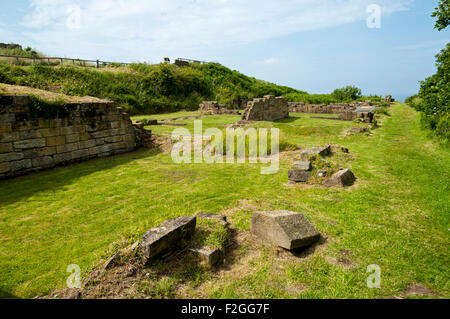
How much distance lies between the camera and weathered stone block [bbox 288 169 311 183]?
7.20m

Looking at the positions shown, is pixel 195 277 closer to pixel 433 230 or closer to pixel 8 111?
pixel 433 230

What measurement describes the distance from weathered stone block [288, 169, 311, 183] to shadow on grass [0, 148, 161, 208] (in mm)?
6014

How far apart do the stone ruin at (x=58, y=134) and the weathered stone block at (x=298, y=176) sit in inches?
296

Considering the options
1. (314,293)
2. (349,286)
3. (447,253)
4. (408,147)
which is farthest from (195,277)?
(408,147)

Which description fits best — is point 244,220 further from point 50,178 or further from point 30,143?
point 30,143

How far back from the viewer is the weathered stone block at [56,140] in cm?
902

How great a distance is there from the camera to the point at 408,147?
11.4 m

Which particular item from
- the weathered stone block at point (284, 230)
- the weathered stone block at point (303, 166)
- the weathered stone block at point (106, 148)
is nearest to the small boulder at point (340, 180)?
the weathered stone block at point (303, 166)

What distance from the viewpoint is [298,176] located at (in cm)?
727

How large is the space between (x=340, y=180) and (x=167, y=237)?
4828 mm

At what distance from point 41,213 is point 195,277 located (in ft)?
14.0

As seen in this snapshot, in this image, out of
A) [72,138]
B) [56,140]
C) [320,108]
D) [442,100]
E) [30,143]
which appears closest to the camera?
[30,143]

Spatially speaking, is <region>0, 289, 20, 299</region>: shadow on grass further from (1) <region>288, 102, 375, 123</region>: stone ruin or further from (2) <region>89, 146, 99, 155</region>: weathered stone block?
(1) <region>288, 102, 375, 123</region>: stone ruin

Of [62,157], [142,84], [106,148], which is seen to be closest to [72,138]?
[62,157]
